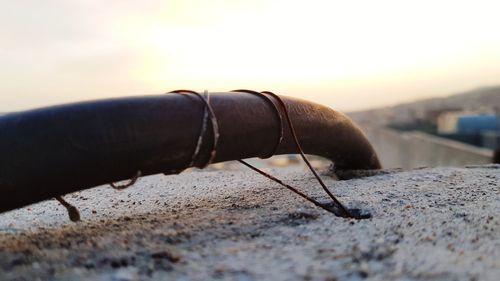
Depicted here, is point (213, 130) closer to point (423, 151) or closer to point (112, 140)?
point (112, 140)

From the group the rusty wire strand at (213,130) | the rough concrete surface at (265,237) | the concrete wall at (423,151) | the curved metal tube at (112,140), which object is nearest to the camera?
the rough concrete surface at (265,237)

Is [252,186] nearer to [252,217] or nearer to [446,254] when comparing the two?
[252,217]

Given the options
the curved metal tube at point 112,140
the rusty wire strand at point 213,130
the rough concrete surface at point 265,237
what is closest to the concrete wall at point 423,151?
the rough concrete surface at point 265,237

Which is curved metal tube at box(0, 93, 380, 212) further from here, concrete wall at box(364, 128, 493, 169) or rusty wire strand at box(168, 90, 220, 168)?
concrete wall at box(364, 128, 493, 169)

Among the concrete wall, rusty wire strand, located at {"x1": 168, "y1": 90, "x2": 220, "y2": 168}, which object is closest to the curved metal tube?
rusty wire strand, located at {"x1": 168, "y1": 90, "x2": 220, "y2": 168}

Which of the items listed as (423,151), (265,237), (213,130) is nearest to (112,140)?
(213,130)

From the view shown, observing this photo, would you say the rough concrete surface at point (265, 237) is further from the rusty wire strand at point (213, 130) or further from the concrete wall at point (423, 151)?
the concrete wall at point (423, 151)

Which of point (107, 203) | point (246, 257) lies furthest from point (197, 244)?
point (107, 203)
